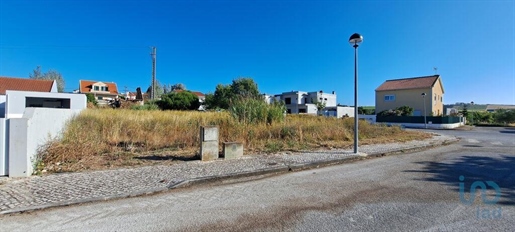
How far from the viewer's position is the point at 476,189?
441 cm

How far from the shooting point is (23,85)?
101ft

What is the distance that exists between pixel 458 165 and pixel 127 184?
859 centimetres

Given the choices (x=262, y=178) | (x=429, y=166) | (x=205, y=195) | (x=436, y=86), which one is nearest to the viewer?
(x=205, y=195)

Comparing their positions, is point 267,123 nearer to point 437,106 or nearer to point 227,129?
point 227,129

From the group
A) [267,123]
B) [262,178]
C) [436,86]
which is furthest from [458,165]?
[436,86]

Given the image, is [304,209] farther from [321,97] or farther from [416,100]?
[321,97]

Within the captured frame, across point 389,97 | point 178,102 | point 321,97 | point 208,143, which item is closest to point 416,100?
point 389,97

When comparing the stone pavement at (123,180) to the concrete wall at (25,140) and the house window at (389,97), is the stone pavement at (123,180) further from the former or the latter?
the house window at (389,97)

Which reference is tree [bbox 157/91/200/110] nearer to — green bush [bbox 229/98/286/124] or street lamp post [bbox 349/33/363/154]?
green bush [bbox 229/98/286/124]

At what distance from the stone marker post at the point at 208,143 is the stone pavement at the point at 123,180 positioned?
29 centimetres

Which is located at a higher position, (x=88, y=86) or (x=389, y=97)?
(x=88, y=86)
